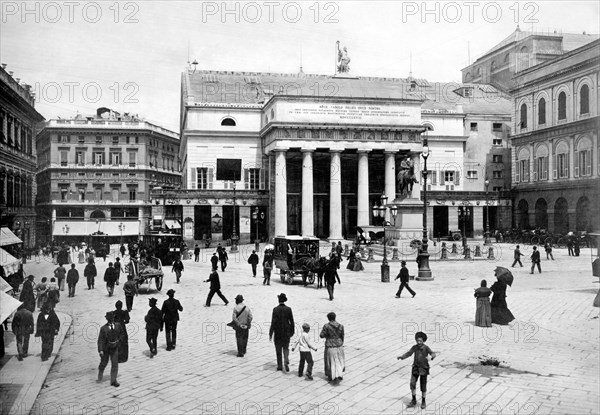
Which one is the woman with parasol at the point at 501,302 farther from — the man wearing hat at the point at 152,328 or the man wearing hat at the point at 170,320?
the man wearing hat at the point at 152,328

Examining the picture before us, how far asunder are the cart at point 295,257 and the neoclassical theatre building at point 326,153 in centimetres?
2552

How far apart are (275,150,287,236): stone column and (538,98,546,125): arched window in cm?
3566

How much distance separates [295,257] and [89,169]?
13.6 m

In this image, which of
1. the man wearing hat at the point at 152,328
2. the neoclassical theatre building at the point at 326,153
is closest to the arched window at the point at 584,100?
the man wearing hat at the point at 152,328

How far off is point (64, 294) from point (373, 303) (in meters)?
12.7

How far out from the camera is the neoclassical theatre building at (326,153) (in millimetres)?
59750

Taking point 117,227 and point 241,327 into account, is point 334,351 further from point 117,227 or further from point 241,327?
point 117,227

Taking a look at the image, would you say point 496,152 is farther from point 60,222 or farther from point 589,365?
point 589,365

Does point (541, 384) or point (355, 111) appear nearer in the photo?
point (541, 384)

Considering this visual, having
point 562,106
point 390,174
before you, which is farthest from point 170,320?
point 390,174

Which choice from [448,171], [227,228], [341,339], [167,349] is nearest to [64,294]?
[167,349]

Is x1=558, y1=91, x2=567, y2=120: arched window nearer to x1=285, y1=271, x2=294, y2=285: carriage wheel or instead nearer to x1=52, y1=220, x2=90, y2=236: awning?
x1=285, y1=271, x2=294, y2=285: carriage wheel

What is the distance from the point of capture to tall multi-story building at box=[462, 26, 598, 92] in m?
29.0

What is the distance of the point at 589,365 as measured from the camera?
12.0 meters
